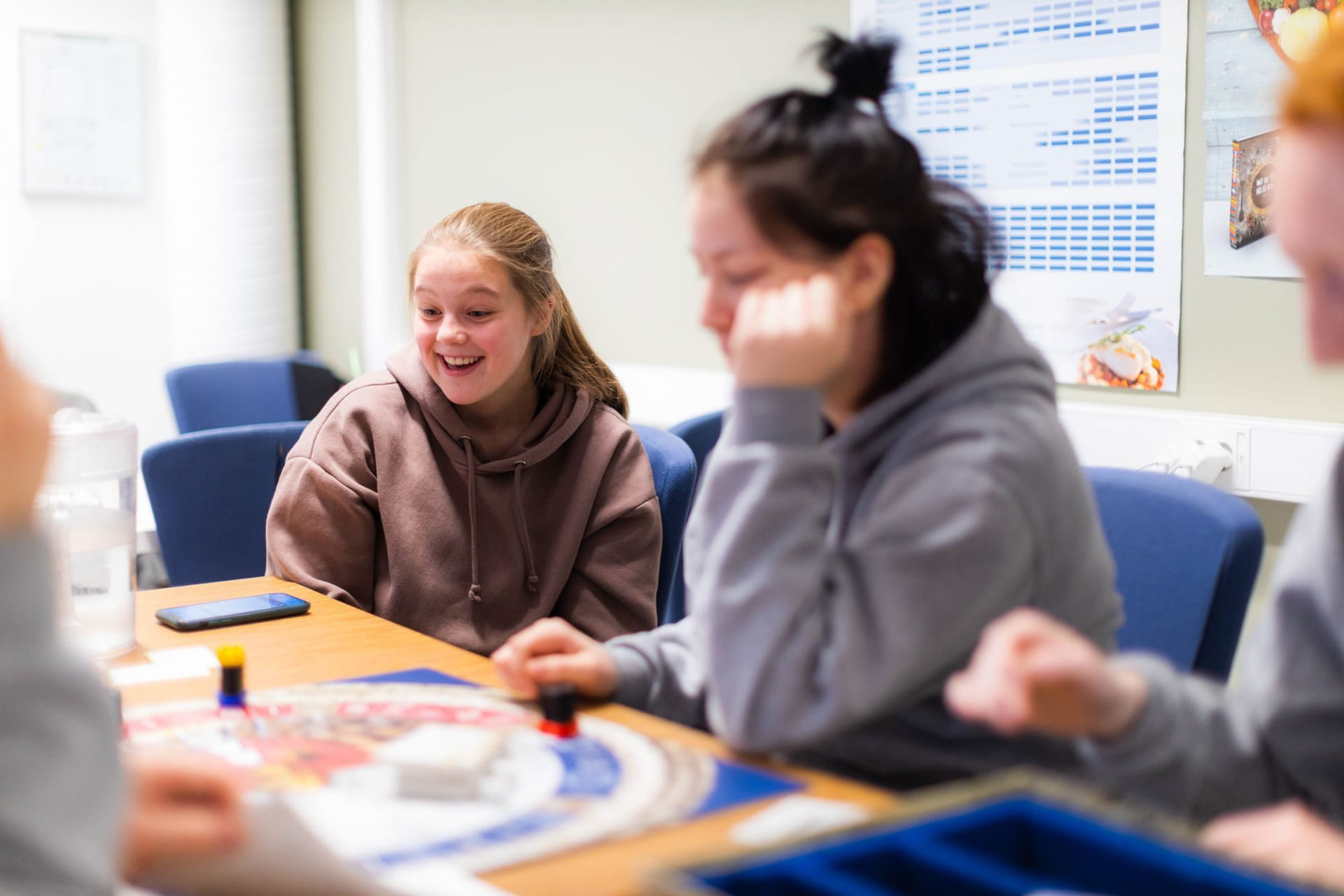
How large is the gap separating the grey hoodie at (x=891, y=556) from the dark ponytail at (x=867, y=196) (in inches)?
1.8

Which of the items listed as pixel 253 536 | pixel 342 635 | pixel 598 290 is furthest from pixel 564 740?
pixel 598 290

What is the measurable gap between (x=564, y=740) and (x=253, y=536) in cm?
134

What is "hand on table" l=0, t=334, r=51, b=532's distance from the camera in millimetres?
650

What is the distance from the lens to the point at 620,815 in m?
1.00

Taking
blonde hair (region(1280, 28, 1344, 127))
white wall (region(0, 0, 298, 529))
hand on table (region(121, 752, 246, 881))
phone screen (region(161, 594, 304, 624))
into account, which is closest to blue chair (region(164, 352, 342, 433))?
white wall (region(0, 0, 298, 529))

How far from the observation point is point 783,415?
107cm

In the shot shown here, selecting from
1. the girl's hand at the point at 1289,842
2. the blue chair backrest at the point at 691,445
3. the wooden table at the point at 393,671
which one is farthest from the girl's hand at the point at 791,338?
the blue chair backrest at the point at 691,445

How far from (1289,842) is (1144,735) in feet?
0.40

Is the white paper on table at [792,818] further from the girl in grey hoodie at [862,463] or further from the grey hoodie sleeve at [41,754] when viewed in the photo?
the grey hoodie sleeve at [41,754]

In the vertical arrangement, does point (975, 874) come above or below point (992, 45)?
below

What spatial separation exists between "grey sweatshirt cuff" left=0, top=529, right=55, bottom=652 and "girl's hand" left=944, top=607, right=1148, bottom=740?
524mm

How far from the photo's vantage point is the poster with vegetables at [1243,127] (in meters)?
2.39

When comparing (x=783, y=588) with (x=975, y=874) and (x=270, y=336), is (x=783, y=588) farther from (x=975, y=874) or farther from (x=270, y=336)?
(x=270, y=336)

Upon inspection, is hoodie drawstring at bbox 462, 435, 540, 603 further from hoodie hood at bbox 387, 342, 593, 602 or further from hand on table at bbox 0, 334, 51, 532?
hand on table at bbox 0, 334, 51, 532
